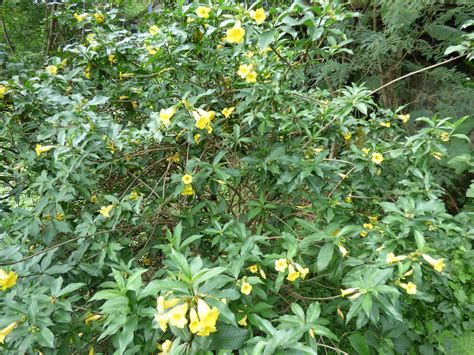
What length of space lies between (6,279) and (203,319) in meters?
0.80

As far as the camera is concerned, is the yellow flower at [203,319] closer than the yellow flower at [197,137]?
Yes

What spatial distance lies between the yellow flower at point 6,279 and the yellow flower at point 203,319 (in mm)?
758

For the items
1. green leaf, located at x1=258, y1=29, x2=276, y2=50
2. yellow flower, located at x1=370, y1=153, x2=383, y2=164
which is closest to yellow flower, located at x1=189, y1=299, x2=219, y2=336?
green leaf, located at x1=258, y1=29, x2=276, y2=50

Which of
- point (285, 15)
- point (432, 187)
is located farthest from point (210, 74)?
point (432, 187)

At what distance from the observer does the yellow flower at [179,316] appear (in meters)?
0.80

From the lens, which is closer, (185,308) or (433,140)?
(185,308)

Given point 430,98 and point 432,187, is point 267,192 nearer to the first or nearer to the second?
point 432,187

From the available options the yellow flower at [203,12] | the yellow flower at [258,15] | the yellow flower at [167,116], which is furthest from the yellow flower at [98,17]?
the yellow flower at [258,15]

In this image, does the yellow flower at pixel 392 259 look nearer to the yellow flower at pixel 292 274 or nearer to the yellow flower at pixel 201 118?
the yellow flower at pixel 292 274

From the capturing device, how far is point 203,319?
790 millimetres

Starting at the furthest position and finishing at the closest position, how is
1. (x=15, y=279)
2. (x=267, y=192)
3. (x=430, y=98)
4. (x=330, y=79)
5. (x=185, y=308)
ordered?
(x=330, y=79) → (x=430, y=98) → (x=267, y=192) → (x=15, y=279) → (x=185, y=308)

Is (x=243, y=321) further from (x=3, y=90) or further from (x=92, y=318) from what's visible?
(x=3, y=90)

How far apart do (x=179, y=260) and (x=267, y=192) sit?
0.95 metres

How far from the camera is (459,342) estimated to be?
1.64m
